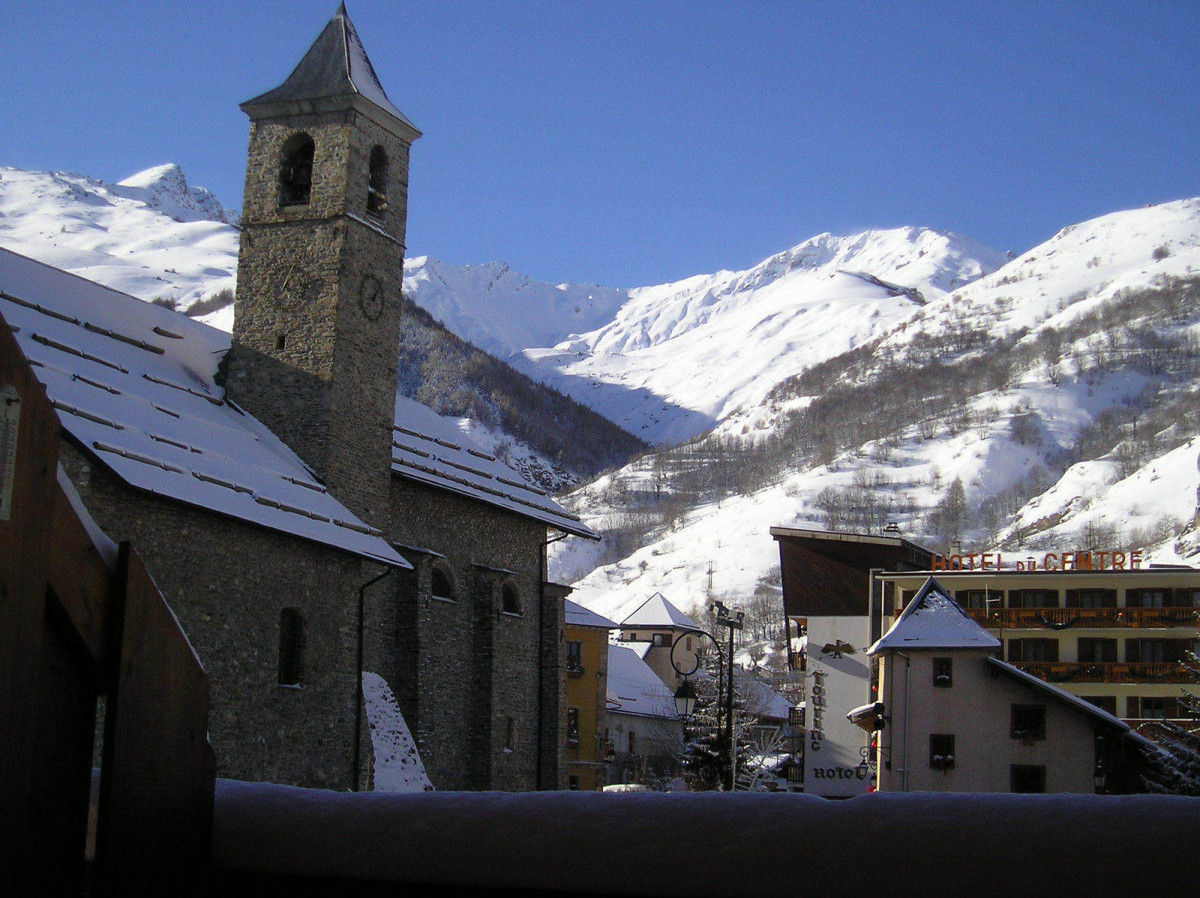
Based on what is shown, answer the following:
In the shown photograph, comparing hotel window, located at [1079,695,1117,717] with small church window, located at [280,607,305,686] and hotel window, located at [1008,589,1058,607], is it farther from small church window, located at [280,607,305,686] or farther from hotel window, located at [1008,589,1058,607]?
small church window, located at [280,607,305,686]

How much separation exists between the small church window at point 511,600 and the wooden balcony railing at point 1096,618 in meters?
20.6

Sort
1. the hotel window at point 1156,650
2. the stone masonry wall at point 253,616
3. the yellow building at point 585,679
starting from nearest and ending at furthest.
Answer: the stone masonry wall at point 253,616
the hotel window at point 1156,650
the yellow building at point 585,679

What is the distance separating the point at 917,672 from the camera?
110ft

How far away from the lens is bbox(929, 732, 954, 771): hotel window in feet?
108

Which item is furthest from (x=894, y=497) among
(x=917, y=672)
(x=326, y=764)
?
(x=326, y=764)

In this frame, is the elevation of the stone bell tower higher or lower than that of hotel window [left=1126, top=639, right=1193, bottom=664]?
higher

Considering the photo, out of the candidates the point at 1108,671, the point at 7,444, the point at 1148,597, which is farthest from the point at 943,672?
the point at 7,444

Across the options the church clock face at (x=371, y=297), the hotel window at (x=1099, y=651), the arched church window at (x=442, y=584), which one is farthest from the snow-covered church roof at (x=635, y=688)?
the church clock face at (x=371, y=297)

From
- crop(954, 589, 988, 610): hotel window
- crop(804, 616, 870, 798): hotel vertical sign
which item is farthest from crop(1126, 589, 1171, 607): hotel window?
crop(804, 616, 870, 798): hotel vertical sign

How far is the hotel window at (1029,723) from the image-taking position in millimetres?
32312

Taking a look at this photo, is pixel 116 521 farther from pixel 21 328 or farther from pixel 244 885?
pixel 244 885

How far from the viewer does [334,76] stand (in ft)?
97.0

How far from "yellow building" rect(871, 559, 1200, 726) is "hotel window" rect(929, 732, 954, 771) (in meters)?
12.3

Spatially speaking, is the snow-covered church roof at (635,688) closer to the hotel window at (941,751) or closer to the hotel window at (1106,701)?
the hotel window at (1106,701)
